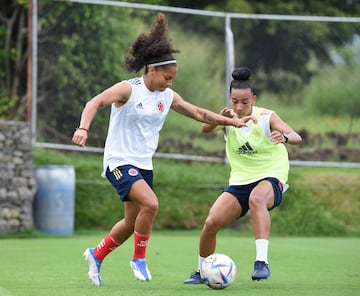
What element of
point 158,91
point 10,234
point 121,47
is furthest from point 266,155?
point 121,47

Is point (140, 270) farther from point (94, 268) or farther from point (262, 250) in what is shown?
point (262, 250)

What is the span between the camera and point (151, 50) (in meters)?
7.46

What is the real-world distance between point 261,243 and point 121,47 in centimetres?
825

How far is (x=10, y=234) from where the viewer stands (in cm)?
1305

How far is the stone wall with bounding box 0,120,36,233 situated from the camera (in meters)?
13.1

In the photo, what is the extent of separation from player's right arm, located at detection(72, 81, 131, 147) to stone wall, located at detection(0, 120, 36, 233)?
6.02 m

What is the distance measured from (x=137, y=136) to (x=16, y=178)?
6.15 m

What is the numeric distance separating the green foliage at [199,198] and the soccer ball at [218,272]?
295 inches

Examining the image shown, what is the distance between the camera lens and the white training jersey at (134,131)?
7.29m

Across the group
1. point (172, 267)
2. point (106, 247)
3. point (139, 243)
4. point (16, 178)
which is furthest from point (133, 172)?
point (16, 178)

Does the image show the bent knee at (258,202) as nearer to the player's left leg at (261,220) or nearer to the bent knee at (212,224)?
the player's left leg at (261,220)

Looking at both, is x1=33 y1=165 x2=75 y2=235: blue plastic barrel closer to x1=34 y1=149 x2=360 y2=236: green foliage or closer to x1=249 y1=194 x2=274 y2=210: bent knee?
x1=34 y1=149 x2=360 y2=236: green foliage

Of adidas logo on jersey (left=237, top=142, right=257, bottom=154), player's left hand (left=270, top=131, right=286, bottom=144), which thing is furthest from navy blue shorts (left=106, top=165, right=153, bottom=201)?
player's left hand (left=270, top=131, right=286, bottom=144)

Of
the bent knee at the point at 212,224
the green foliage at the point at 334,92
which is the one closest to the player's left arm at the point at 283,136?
the bent knee at the point at 212,224
